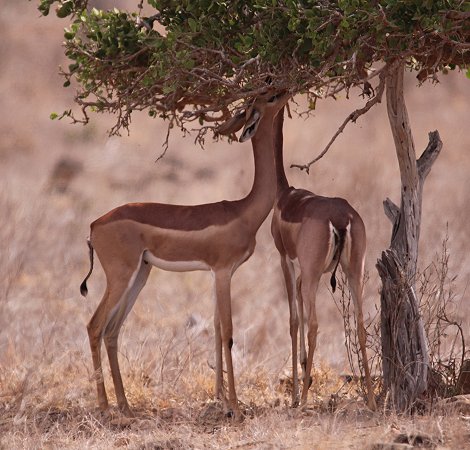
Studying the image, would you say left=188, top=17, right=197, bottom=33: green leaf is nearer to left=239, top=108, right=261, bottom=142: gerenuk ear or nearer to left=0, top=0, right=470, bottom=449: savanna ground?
left=239, top=108, right=261, bottom=142: gerenuk ear

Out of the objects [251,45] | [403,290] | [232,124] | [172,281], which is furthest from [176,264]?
[172,281]

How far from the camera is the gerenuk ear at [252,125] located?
6.97 meters

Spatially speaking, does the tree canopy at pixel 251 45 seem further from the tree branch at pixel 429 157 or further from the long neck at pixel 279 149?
the long neck at pixel 279 149

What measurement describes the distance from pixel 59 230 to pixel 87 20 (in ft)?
31.3

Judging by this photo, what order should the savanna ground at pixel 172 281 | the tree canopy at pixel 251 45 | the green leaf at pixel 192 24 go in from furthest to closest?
1. the savanna ground at pixel 172 281
2. the green leaf at pixel 192 24
3. the tree canopy at pixel 251 45

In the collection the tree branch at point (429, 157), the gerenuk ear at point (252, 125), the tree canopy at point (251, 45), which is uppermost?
the tree canopy at point (251, 45)

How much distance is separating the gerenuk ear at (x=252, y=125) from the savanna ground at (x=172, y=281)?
180 centimetres

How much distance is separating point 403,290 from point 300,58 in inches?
70.5

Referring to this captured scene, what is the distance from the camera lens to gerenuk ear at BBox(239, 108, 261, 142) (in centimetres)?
697

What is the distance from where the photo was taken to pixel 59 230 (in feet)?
51.3

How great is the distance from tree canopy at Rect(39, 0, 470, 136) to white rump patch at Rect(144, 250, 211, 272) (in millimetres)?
1057

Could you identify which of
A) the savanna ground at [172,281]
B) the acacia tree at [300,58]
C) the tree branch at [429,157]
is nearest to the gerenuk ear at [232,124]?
the acacia tree at [300,58]

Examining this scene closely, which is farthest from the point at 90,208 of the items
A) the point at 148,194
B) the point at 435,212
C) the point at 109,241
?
the point at 109,241

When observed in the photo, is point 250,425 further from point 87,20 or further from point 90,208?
point 90,208
